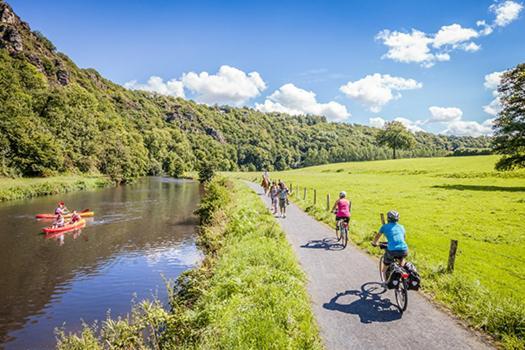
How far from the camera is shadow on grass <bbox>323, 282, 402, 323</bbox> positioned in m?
8.03

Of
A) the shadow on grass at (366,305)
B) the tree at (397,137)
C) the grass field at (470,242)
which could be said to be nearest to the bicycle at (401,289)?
the shadow on grass at (366,305)

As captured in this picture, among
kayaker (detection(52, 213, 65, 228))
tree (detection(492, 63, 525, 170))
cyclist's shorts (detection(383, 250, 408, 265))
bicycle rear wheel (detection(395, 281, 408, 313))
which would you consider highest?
tree (detection(492, 63, 525, 170))

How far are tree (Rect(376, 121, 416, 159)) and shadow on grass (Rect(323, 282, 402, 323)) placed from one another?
120487 millimetres

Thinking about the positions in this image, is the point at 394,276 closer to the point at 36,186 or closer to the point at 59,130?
the point at 36,186

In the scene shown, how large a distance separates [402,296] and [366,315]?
100cm

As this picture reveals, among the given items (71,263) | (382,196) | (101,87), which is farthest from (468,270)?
(101,87)

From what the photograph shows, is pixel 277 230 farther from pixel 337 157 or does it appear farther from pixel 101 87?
pixel 101 87

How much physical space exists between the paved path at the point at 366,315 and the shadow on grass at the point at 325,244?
1468 mm

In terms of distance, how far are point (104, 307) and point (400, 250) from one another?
1221cm

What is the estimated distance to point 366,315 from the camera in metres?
8.09

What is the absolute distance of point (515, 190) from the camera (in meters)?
35.8

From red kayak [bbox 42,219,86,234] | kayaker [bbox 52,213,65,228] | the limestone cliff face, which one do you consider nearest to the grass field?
red kayak [bbox 42,219,86,234]

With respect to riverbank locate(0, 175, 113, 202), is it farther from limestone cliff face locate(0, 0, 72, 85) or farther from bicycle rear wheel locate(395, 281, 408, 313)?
limestone cliff face locate(0, 0, 72, 85)

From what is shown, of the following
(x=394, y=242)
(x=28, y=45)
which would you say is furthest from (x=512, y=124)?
(x=28, y=45)
